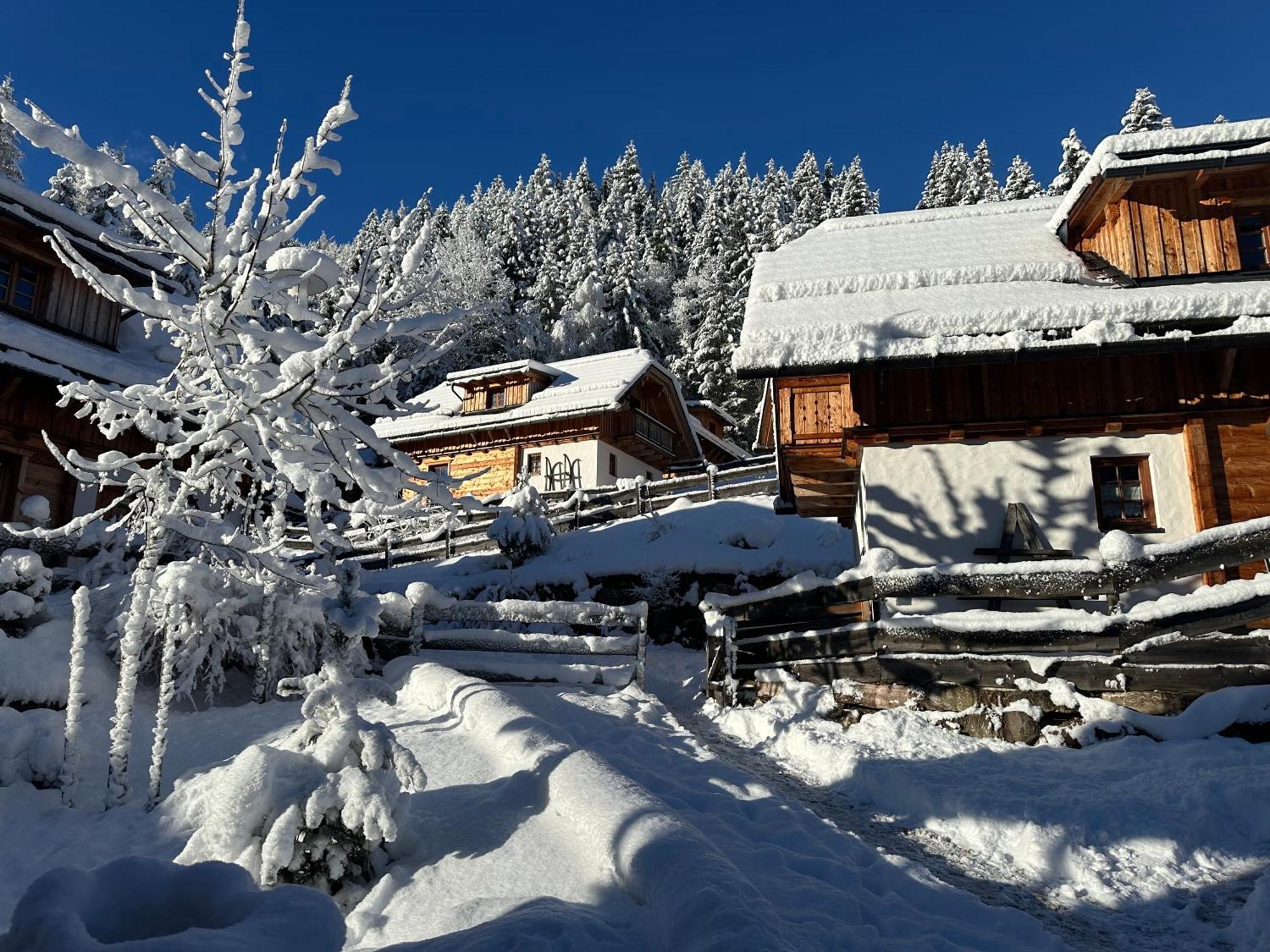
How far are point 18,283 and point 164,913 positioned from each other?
19.5 meters

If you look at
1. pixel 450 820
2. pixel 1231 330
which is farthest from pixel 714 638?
pixel 1231 330

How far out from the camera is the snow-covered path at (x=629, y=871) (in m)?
3.48

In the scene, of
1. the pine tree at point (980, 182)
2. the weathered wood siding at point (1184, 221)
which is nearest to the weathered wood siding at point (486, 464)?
the weathered wood siding at point (1184, 221)

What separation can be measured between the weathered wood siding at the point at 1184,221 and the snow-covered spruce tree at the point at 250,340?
12.9 m

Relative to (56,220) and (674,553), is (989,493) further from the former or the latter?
(56,220)

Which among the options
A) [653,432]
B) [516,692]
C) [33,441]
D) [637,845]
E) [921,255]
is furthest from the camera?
[653,432]

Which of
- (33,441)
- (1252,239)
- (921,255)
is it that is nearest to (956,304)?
(921,255)

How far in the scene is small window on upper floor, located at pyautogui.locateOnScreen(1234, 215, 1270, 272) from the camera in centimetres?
1304

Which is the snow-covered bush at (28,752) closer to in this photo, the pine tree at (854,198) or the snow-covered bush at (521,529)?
the snow-covered bush at (521,529)

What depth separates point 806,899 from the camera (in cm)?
425

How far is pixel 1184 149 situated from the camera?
1294cm

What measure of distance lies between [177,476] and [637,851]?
4.21 meters

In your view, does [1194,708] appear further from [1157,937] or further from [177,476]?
[177,476]

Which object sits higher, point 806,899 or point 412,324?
point 412,324
